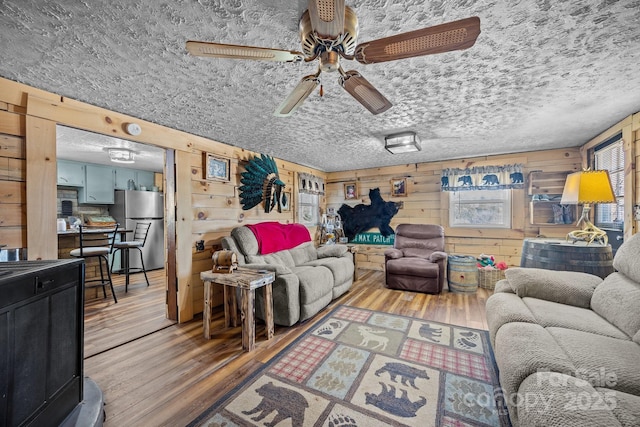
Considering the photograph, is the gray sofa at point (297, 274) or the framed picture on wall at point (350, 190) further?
the framed picture on wall at point (350, 190)

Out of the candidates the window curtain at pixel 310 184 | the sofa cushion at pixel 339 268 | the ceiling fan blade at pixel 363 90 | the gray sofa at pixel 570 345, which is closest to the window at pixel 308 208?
the window curtain at pixel 310 184

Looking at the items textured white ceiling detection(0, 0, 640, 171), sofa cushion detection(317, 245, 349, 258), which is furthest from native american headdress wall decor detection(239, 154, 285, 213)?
sofa cushion detection(317, 245, 349, 258)

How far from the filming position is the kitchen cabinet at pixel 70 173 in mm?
4324

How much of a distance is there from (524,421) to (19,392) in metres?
1.95

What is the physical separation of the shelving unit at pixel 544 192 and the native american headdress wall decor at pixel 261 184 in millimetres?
3808

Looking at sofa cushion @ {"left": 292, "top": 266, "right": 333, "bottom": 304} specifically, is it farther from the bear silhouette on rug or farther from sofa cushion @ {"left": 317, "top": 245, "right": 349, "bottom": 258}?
the bear silhouette on rug

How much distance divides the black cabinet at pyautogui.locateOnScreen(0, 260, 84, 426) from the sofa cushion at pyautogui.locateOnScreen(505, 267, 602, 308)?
2.87 meters

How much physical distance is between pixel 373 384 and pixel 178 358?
1552 millimetres

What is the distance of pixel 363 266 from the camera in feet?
16.7

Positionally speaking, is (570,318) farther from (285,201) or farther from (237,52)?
(285,201)

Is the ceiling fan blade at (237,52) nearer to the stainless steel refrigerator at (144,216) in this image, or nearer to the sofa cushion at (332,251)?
the sofa cushion at (332,251)

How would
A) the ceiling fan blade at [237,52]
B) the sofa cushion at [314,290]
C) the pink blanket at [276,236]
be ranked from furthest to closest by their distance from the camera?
the pink blanket at [276,236]
the sofa cushion at [314,290]
the ceiling fan blade at [237,52]

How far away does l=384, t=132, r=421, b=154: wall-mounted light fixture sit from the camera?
9.47ft

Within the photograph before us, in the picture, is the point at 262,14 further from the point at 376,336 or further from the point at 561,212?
the point at 561,212
